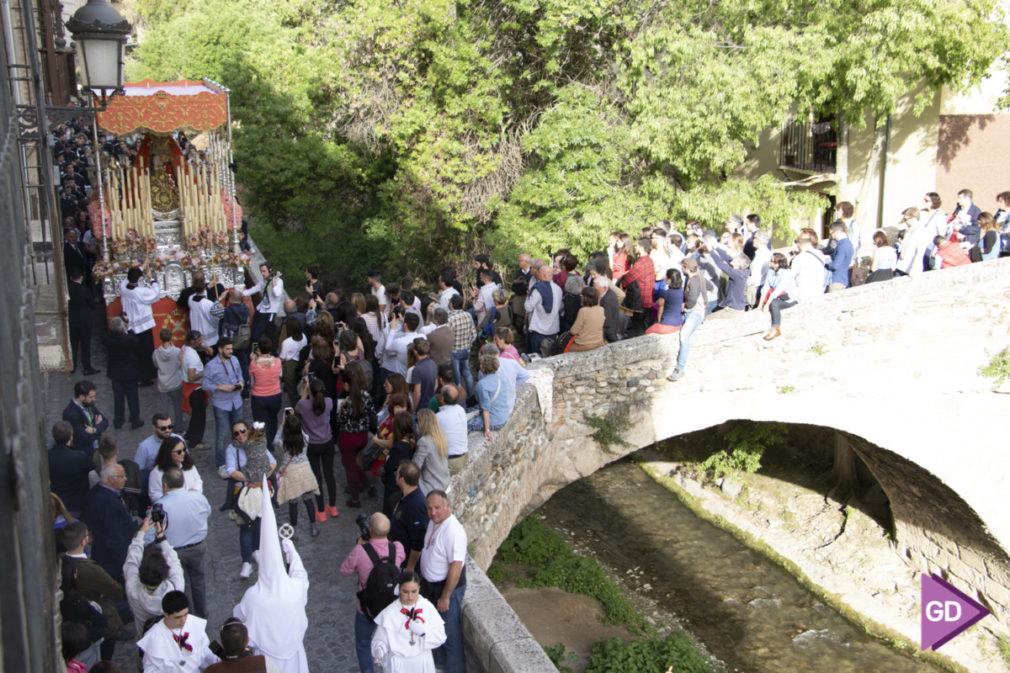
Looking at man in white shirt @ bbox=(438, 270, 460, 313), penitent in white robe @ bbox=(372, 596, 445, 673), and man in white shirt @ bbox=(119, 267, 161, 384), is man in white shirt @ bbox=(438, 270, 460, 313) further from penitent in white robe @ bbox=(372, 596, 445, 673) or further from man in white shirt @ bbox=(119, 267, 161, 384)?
penitent in white robe @ bbox=(372, 596, 445, 673)

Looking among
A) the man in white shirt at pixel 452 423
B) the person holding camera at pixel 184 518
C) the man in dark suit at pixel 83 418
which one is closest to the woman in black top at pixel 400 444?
the man in white shirt at pixel 452 423

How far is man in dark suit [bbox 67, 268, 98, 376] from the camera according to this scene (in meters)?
11.8

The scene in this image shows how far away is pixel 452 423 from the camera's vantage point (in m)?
8.21

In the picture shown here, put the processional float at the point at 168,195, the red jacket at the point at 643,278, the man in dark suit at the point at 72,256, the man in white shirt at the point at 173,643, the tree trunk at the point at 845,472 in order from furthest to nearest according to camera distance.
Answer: the tree trunk at the point at 845,472 < the processional float at the point at 168,195 < the man in dark suit at the point at 72,256 < the red jacket at the point at 643,278 < the man in white shirt at the point at 173,643

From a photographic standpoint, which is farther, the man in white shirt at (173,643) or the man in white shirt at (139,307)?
the man in white shirt at (139,307)

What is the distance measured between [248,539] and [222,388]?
220 cm

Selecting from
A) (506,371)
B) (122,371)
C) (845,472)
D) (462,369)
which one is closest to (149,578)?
(506,371)

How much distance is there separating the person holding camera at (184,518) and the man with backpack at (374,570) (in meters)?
1.20

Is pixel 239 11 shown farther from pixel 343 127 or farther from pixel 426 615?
pixel 426 615

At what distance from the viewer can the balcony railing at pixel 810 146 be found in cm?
1930

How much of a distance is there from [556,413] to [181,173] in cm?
793

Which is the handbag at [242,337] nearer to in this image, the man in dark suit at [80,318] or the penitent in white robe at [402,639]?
the man in dark suit at [80,318]

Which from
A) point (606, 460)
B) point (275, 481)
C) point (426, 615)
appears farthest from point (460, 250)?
point (426, 615)

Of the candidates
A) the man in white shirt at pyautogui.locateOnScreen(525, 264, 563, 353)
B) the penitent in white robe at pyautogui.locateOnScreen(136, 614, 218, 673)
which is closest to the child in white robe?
the penitent in white robe at pyautogui.locateOnScreen(136, 614, 218, 673)
